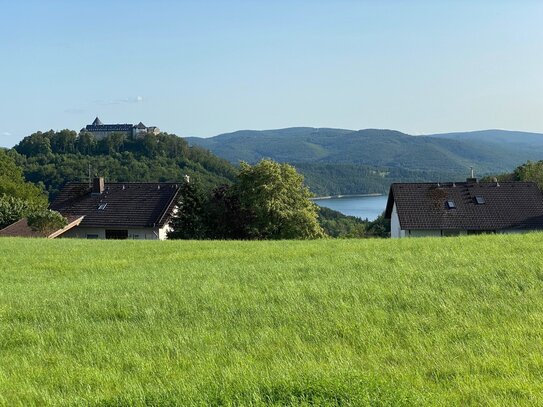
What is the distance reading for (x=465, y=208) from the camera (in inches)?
1689

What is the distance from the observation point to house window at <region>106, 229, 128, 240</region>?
4753 centimetres

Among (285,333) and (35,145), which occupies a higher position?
(35,145)

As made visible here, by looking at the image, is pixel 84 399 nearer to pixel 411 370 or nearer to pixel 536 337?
pixel 411 370

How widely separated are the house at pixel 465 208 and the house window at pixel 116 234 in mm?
21890

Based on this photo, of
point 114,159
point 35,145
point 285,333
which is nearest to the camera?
point 285,333

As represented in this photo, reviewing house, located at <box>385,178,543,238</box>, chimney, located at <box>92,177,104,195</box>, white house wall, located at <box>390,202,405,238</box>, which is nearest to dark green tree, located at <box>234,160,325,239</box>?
white house wall, located at <box>390,202,405,238</box>

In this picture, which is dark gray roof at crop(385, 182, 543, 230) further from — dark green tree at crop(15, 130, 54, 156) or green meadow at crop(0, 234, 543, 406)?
dark green tree at crop(15, 130, 54, 156)

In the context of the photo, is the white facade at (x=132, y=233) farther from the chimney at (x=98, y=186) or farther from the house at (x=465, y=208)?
the house at (x=465, y=208)

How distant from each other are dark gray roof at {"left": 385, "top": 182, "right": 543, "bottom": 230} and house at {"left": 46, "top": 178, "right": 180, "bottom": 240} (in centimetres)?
1895

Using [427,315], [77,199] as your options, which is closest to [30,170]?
[77,199]

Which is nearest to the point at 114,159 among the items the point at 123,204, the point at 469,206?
the point at 123,204

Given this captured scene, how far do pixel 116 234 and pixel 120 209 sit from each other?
245 cm

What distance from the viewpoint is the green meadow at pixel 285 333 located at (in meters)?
5.38

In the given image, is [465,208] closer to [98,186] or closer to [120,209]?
[120,209]
